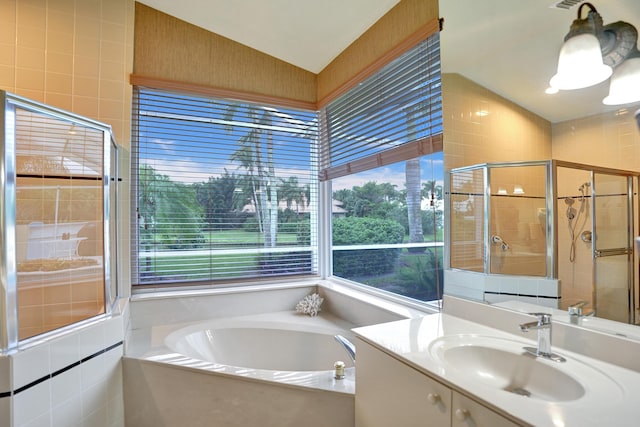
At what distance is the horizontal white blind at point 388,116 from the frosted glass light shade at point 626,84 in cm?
81

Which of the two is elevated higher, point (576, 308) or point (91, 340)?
point (576, 308)

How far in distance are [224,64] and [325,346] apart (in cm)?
234

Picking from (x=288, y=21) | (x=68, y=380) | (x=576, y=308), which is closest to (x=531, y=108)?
(x=576, y=308)

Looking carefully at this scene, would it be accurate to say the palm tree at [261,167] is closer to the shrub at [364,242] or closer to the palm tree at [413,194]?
the shrub at [364,242]

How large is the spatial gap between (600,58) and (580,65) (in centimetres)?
6

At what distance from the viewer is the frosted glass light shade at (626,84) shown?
1045 millimetres

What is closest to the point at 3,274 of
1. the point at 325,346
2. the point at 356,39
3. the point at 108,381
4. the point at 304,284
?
the point at 108,381

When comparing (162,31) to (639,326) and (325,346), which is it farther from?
(639,326)

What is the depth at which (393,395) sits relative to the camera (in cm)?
115

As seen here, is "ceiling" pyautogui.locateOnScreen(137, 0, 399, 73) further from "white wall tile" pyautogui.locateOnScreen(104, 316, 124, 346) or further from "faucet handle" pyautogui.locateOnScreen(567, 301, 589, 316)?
"white wall tile" pyautogui.locateOnScreen(104, 316, 124, 346)

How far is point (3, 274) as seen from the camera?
141 cm

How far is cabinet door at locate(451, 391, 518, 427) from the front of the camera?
81cm

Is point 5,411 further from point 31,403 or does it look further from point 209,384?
point 209,384

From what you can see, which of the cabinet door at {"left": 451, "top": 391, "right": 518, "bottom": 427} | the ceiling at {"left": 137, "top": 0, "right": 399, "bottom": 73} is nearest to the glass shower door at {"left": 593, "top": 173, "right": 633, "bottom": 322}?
the cabinet door at {"left": 451, "top": 391, "right": 518, "bottom": 427}
